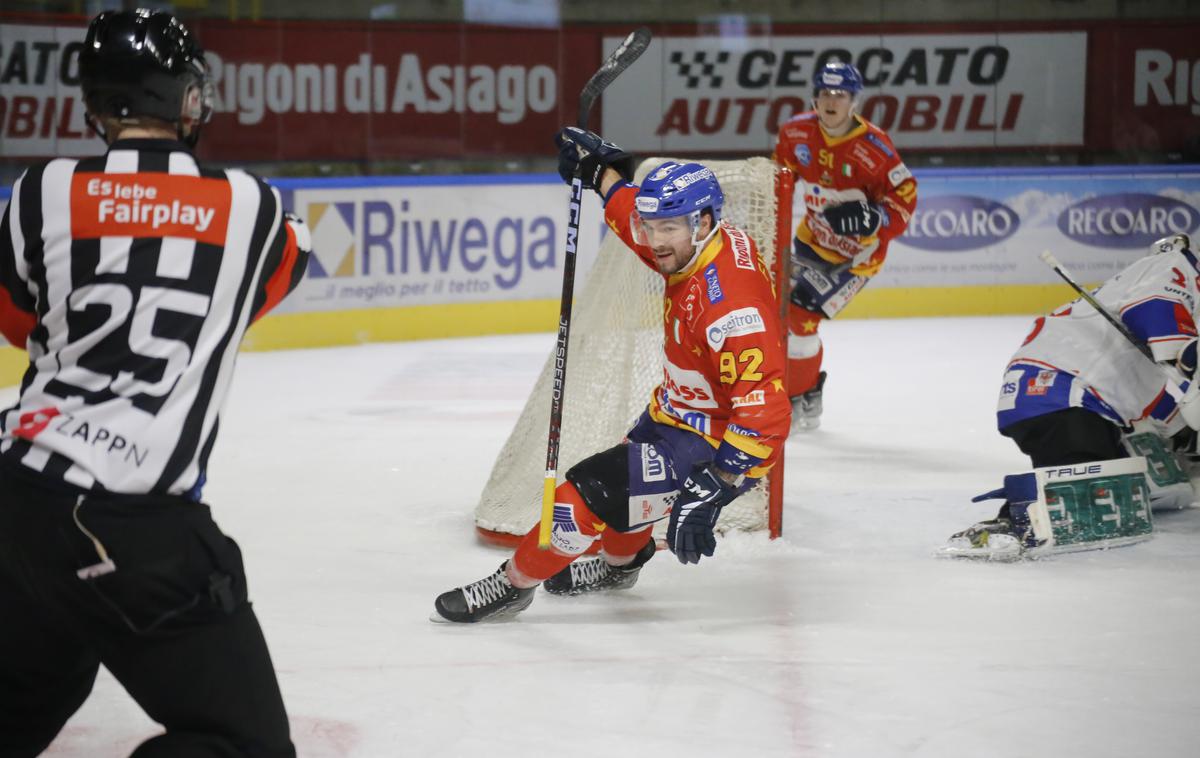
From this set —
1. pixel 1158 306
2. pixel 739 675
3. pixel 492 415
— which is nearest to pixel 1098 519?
pixel 1158 306

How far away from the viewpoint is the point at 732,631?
11.2ft

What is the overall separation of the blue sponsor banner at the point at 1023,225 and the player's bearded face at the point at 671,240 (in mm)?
6352

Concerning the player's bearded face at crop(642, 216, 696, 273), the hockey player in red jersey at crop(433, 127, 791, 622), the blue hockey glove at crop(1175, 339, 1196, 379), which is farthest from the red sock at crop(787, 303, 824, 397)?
the player's bearded face at crop(642, 216, 696, 273)

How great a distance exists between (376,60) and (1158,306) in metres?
6.67

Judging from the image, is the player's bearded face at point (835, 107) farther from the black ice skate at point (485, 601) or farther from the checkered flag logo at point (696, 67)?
the checkered flag logo at point (696, 67)

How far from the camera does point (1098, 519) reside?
409 cm

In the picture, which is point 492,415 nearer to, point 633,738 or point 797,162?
point 797,162

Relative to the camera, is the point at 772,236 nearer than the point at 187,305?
No

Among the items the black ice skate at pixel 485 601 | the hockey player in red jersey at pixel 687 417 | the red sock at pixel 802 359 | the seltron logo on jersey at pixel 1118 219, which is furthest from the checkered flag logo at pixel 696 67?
Result: the black ice skate at pixel 485 601

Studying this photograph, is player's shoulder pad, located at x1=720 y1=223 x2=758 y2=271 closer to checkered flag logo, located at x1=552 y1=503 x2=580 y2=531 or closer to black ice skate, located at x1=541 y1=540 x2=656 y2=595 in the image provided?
checkered flag logo, located at x1=552 y1=503 x2=580 y2=531

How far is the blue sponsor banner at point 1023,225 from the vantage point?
30.9 feet

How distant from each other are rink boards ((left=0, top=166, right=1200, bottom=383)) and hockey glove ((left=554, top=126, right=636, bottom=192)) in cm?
397

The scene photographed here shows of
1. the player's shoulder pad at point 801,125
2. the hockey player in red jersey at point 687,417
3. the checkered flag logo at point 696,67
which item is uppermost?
the checkered flag logo at point 696,67

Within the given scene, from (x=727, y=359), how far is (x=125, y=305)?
165 cm
